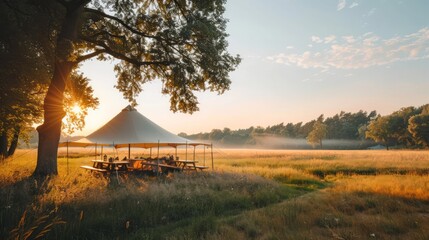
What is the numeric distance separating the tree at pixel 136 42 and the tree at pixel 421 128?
8129 cm

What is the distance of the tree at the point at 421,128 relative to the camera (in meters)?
78.7

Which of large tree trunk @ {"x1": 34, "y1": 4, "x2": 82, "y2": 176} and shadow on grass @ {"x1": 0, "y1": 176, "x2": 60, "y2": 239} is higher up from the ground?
large tree trunk @ {"x1": 34, "y1": 4, "x2": 82, "y2": 176}

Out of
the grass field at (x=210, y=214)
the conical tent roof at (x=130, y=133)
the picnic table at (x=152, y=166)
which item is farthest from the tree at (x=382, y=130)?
the grass field at (x=210, y=214)

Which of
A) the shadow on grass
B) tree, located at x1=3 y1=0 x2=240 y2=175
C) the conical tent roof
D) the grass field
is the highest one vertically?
tree, located at x1=3 y1=0 x2=240 y2=175

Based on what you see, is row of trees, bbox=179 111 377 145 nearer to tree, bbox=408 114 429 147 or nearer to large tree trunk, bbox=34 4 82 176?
tree, bbox=408 114 429 147

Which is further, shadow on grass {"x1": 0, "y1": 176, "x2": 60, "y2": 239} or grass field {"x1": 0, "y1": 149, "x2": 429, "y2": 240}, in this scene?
grass field {"x1": 0, "y1": 149, "x2": 429, "y2": 240}

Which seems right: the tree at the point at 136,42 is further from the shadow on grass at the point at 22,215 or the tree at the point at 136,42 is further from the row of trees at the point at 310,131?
the row of trees at the point at 310,131

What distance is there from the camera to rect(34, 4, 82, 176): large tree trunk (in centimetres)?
1418

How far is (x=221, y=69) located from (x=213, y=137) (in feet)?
545

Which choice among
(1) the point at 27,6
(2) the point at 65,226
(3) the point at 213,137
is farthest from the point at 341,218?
(3) the point at 213,137

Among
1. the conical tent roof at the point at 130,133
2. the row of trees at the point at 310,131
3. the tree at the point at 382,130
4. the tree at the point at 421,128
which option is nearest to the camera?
the conical tent roof at the point at 130,133

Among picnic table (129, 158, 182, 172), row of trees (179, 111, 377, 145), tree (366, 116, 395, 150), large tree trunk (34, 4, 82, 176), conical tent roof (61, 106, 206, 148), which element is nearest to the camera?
large tree trunk (34, 4, 82, 176)

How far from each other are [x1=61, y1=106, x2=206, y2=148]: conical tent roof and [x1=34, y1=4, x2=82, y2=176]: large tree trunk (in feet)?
12.7

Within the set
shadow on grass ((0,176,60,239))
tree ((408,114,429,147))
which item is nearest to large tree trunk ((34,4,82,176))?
shadow on grass ((0,176,60,239))
